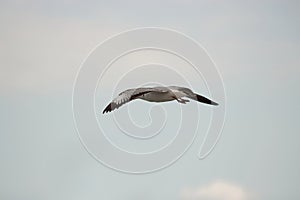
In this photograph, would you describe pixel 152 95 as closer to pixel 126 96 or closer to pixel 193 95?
pixel 126 96

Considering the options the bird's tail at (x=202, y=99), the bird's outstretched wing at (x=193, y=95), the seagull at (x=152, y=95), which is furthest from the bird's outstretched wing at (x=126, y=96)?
the bird's tail at (x=202, y=99)

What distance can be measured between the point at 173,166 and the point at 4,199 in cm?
120

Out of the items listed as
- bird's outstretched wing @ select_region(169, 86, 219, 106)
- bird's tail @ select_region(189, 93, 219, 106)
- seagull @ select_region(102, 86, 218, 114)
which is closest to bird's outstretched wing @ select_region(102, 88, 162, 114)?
seagull @ select_region(102, 86, 218, 114)

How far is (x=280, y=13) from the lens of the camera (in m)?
4.57

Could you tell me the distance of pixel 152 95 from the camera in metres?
4.44

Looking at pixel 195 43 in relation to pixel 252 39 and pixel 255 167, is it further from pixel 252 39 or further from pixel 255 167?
pixel 255 167

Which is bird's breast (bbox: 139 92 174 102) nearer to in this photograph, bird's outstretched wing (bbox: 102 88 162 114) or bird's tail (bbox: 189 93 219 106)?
bird's outstretched wing (bbox: 102 88 162 114)

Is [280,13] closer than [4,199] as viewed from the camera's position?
No

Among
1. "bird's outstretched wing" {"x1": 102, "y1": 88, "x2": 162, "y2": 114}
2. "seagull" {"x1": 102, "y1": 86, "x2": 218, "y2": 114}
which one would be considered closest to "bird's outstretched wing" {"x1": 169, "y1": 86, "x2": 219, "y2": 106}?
"seagull" {"x1": 102, "y1": 86, "x2": 218, "y2": 114}

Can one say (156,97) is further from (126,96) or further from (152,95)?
(126,96)

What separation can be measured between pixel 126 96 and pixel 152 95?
19 cm

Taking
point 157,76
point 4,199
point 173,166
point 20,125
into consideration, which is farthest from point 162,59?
point 4,199

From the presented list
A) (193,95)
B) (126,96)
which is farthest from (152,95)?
(193,95)

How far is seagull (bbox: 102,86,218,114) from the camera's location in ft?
14.6
